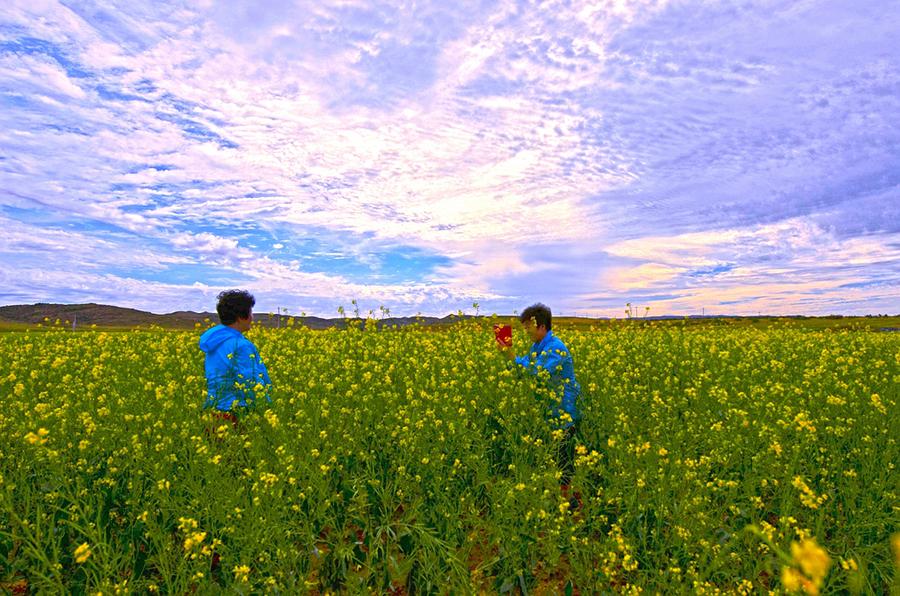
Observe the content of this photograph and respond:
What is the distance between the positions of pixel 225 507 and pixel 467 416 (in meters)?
2.62

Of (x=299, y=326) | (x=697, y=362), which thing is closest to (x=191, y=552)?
(x=697, y=362)

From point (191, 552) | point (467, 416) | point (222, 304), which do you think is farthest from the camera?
point (222, 304)

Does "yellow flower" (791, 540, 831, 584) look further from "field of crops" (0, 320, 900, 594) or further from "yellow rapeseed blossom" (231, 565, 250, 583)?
"yellow rapeseed blossom" (231, 565, 250, 583)

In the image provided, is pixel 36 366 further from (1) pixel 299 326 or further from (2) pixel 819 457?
(2) pixel 819 457

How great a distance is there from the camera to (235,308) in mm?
7223

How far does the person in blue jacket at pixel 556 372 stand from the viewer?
6.59 metres

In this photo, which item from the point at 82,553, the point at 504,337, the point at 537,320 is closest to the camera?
the point at 82,553

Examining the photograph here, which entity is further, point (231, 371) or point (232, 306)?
point (232, 306)

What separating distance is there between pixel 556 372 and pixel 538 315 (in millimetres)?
833

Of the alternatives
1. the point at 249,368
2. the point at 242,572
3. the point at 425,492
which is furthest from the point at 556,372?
the point at 242,572

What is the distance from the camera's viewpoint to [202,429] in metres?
5.73

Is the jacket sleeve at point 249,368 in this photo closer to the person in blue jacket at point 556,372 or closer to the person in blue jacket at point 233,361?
the person in blue jacket at point 233,361

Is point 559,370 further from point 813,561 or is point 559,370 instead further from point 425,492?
point 813,561

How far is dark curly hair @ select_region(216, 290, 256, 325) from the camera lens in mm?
7203
